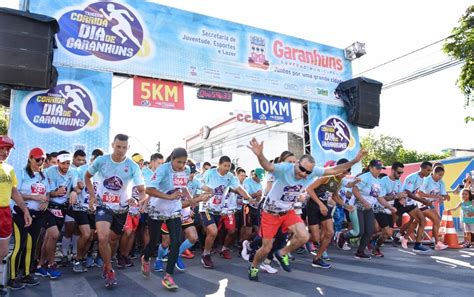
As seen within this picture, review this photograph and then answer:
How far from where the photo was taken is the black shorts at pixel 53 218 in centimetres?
588

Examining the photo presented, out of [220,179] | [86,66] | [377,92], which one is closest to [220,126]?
[377,92]

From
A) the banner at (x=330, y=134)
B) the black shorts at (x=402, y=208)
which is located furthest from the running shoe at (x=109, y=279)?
the banner at (x=330, y=134)

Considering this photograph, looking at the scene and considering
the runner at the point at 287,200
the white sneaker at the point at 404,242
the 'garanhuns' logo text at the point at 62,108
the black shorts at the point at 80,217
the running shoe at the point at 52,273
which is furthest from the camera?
the 'garanhuns' logo text at the point at 62,108

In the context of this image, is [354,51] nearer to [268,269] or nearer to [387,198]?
[387,198]

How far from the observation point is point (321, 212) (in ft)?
21.1

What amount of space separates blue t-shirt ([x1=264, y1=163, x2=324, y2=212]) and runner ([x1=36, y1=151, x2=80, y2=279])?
330cm

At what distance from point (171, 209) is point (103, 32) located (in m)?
7.38

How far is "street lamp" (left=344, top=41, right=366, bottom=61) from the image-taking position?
1522 centimetres

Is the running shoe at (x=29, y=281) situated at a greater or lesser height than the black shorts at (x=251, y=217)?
lesser

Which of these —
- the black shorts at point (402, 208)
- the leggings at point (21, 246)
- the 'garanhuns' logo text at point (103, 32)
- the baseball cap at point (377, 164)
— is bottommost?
the leggings at point (21, 246)

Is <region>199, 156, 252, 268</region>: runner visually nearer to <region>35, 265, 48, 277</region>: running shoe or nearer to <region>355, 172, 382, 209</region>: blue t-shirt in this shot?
<region>355, 172, 382, 209</region>: blue t-shirt

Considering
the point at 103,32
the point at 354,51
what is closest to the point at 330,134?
the point at 354,51

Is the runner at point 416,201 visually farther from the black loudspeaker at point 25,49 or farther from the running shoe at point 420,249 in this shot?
the black loudspeaker at point 25,49

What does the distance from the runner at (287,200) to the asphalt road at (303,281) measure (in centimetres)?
56
